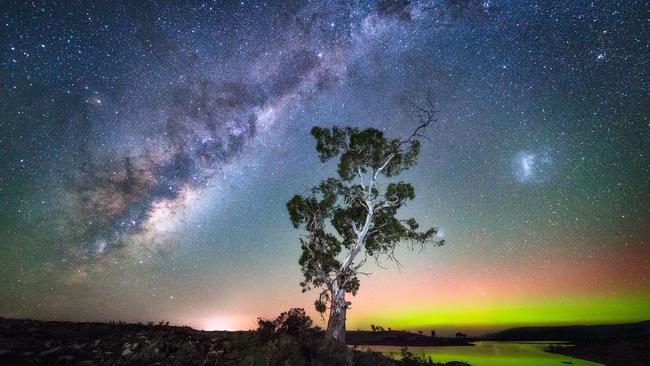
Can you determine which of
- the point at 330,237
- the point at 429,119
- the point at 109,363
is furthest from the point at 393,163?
the point at 109,363

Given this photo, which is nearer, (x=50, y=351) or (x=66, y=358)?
(x=66, y=358)

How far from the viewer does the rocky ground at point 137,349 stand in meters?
9.54

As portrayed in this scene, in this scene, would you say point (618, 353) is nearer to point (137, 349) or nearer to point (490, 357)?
point (490, 357)

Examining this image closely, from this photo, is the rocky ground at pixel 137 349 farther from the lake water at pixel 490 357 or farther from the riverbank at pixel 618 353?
the riverbank at pixel 618 353

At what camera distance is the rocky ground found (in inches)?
376

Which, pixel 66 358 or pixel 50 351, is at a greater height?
pixel 50 351

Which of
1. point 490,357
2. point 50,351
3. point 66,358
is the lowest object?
point 490,357

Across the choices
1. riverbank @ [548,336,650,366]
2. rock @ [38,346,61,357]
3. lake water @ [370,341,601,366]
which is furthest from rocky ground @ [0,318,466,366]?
riverbank @ [548,336,650,366]

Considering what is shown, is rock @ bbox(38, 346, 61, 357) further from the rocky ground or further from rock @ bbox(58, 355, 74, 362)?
→ rock @ bbox(58, 355, 74, 362)

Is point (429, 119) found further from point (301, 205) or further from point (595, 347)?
point (595, 347)

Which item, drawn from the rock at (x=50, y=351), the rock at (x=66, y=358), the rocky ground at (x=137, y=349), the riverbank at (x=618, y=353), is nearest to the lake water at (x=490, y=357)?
the riverbank at (x=618, y=353)

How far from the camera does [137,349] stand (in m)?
10.6

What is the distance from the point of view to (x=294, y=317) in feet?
55.3

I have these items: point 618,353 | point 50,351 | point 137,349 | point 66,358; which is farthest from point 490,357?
point 50,351
